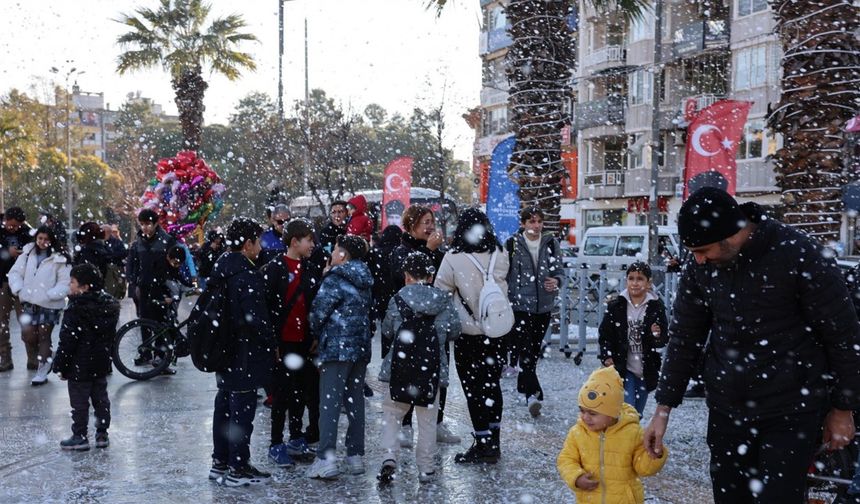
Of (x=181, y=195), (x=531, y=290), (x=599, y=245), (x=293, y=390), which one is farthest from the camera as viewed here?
(x=599, y=245)

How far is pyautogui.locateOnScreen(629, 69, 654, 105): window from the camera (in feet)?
138

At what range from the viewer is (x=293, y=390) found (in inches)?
266

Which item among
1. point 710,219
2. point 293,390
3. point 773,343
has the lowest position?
point 293,390

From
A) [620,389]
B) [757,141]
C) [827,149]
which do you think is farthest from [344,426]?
[757,141]

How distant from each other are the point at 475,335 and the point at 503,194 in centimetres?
744

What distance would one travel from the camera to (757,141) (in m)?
36.8

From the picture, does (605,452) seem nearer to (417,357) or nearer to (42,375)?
(417,357)

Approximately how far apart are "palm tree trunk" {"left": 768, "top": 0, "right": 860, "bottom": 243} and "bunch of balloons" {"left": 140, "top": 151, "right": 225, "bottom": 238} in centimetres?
1168

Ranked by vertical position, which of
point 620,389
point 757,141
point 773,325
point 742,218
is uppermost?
point 757,141

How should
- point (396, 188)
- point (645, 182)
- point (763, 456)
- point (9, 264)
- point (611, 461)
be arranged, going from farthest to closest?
point (645, 182) < point (396, 188) < point (9, 264) < point (611, 461) < point (763, 456)

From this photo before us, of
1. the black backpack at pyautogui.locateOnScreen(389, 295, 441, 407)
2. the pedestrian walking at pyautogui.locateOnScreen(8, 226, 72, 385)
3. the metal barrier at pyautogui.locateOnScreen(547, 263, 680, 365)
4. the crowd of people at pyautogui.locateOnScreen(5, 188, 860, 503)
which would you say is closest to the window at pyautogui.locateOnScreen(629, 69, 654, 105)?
the metal barrier at pyautogui.locateOnScreen(547, 263, 680, 365)

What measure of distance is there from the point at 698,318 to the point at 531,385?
4356 mm

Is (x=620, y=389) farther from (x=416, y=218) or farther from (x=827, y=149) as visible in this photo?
(x=827, y=149)

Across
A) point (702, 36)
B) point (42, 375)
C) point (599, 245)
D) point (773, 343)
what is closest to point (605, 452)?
point (773, 343)
